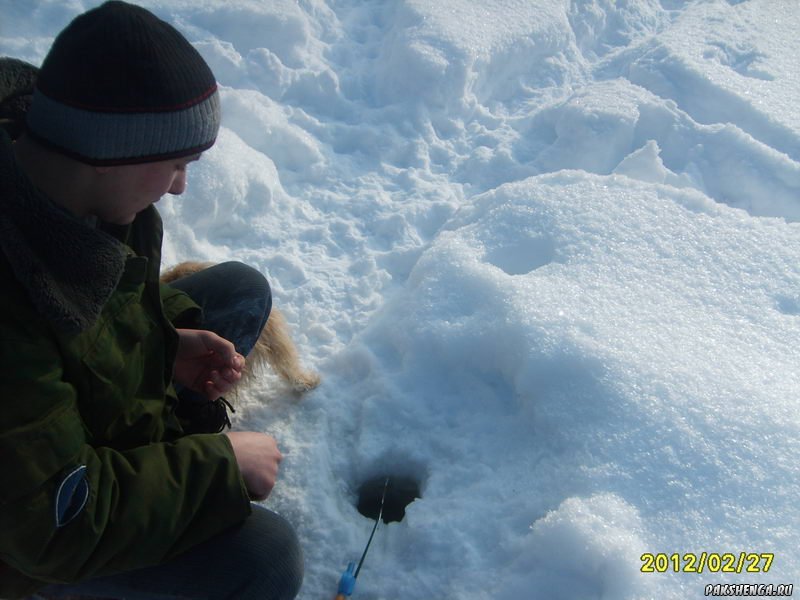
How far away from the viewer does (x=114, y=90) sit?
3.68ft

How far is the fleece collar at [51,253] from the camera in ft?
3.41

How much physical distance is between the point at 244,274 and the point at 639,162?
2.36 m

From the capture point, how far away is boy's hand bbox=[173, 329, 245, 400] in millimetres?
1773

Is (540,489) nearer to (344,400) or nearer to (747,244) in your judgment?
(344,400)

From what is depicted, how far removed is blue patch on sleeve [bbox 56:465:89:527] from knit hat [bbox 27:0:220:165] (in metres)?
0.55

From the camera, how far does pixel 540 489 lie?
1.97 metres

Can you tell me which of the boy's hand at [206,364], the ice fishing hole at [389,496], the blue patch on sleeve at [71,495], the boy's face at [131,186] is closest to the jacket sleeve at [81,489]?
the blue patch on sleeve at [71,495]

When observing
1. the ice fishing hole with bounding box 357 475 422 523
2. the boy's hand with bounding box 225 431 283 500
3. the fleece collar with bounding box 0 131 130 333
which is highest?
the fleece collar with bounding box 0 131 130 333

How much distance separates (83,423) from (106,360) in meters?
0.12
